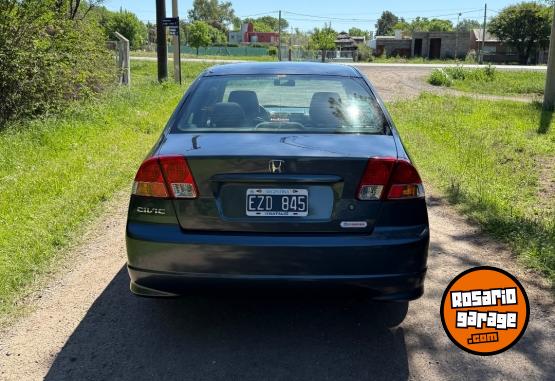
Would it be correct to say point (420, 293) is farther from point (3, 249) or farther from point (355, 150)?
point (3, 249)

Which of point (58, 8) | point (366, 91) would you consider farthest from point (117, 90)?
point (366, 91)

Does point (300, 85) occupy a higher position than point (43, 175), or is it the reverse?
point (300, 85)

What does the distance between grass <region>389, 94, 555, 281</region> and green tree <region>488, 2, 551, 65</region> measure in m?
59.1

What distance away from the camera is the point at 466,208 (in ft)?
20.1

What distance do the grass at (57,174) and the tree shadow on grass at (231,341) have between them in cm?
80

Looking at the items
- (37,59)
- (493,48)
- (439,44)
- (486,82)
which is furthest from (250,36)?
(37,59)

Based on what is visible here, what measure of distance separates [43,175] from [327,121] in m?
4.41

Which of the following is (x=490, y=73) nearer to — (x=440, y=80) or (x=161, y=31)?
(x=440, y=80)

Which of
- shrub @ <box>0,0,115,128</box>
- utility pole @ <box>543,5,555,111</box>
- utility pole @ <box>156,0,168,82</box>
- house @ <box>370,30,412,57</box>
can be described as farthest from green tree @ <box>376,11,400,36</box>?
shrub @ <box>0,0,115,128</box>

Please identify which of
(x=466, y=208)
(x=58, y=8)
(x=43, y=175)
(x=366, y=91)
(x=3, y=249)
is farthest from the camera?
(x=58, y=8)

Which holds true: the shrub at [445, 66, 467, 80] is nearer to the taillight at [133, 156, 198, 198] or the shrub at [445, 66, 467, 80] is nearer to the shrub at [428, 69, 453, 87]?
the shrub at [428, 69, 453, 87]

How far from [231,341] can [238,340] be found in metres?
0.04

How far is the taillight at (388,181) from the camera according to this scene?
312 centimetres

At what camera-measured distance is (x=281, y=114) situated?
13.3ft
